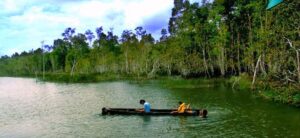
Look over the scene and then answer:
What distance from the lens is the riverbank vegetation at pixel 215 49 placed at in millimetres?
36750

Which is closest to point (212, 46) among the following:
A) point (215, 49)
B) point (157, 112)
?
point (215, 49)

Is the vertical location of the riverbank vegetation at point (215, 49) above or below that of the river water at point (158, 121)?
above

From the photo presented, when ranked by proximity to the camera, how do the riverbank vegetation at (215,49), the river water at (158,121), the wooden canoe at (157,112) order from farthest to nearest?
the riverbank vegetation at (215,49)
the wooden canoe at (157,112)
the river water at (158,121)

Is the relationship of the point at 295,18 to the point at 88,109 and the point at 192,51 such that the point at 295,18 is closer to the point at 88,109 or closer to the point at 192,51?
the point at 88,109

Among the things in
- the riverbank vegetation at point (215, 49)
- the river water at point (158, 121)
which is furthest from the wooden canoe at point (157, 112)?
the riverbank vegetation at point (215, 49)

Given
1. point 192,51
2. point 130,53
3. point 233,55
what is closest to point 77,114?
point 233,55

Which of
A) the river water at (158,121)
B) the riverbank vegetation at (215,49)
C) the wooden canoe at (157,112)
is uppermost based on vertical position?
the riverbank vegetation at (215,49)

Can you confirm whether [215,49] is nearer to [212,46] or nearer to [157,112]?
[212,46]

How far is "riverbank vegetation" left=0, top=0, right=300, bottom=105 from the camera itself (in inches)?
1447

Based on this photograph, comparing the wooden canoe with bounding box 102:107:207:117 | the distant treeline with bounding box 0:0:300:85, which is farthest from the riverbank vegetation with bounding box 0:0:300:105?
the wooden canoe with bounding box 102:107:207:117

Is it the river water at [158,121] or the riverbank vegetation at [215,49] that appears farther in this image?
the riverbank vegetation at [215,49]

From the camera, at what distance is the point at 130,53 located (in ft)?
326

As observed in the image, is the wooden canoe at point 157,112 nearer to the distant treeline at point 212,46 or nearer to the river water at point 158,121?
the river water at point 158,121

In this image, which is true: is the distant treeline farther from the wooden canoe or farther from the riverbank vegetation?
the wooden canoe
